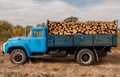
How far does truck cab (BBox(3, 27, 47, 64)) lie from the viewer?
16328mm

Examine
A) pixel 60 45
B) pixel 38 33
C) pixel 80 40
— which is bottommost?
pixel 60 45

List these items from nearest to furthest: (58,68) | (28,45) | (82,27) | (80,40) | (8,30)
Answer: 1. (58,68)
2. (80,40)
3. (82,27)
4. (28,45)
5. (8,30)

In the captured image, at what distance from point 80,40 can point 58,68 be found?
206cm

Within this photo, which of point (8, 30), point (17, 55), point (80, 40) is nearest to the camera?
point (80, 40)

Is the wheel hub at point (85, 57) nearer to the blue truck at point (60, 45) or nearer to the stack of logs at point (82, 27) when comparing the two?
the blue truck at point (60, 45)

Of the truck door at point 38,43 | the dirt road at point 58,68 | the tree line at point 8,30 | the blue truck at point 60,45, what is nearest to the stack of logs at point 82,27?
the blue truck at point 60,45

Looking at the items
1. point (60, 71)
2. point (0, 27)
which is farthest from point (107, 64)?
point (0, 27)

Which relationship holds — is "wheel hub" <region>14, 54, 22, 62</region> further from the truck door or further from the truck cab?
the truck door

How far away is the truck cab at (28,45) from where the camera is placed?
1633 cm

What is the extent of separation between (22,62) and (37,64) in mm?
814

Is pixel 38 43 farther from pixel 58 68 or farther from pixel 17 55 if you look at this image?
pixel 58 68

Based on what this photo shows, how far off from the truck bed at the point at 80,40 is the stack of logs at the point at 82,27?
23 centimetres

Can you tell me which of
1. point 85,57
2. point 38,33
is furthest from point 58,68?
point 38,33

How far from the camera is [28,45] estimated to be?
1641 centimetres
